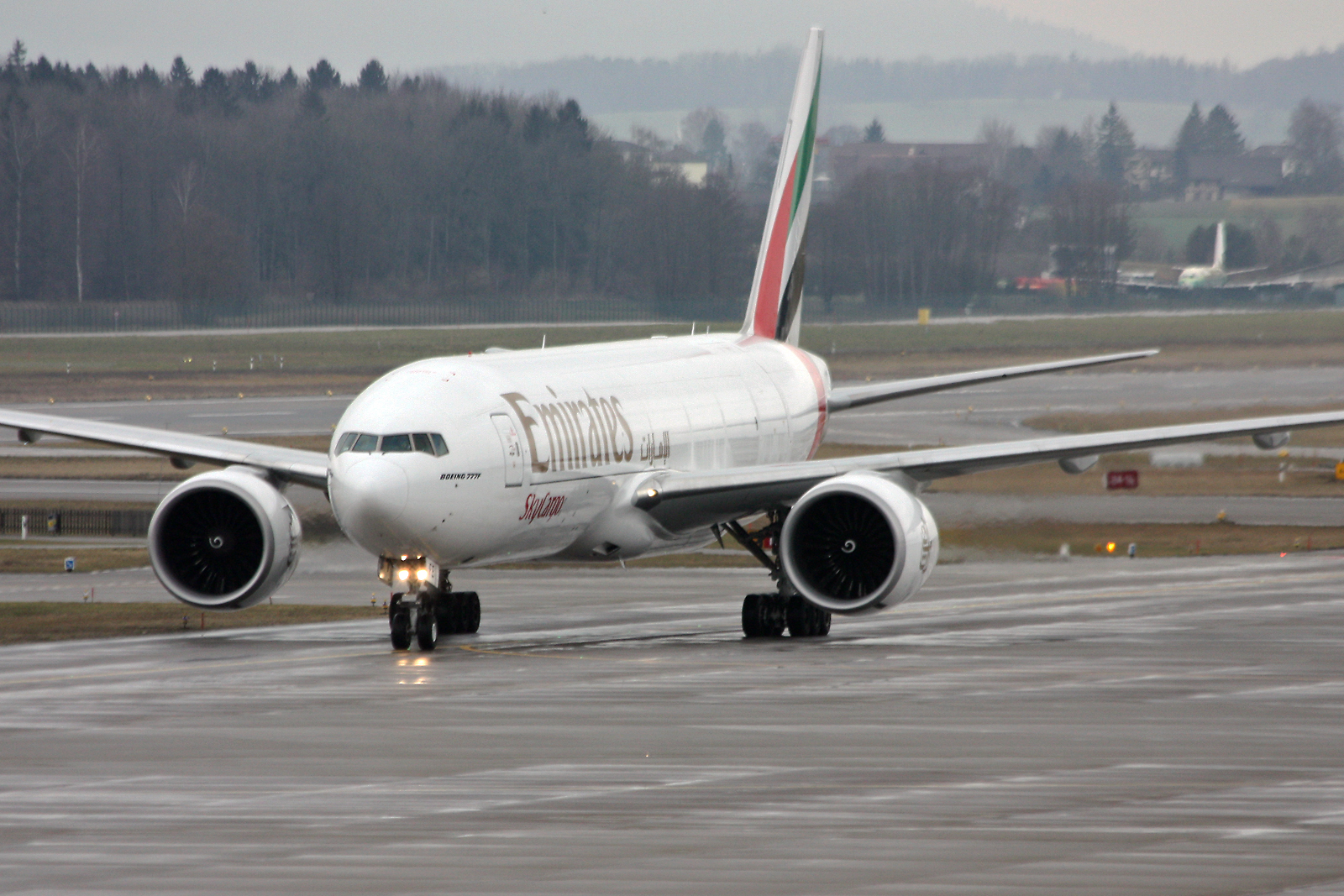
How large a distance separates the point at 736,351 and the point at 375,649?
10700 millimetres

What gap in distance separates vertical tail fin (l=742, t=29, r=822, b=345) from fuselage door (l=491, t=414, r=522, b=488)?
12028mm

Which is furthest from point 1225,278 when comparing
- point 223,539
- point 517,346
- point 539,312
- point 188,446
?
point 223,539

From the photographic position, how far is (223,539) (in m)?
26.3

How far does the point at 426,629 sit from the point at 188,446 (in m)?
5.18

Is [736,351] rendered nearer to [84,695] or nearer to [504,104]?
[84,695]

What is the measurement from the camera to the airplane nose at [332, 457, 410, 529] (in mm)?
22688

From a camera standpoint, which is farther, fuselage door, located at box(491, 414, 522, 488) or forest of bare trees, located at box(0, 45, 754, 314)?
forest of bare trees, located at box(0, 45, 754, 314)

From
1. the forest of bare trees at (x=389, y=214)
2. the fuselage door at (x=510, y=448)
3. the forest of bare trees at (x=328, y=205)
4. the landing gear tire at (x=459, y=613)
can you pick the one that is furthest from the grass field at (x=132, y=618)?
the forest of bare trees at (x=328, y=205)

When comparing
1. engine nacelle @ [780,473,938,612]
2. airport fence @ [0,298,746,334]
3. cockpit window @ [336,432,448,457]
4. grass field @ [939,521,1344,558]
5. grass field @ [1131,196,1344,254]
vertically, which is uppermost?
grass field @ [1131,196,1344,254]

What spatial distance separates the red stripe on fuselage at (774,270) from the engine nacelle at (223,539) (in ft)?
40.4

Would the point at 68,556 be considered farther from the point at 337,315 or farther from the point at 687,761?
the point at 337,315

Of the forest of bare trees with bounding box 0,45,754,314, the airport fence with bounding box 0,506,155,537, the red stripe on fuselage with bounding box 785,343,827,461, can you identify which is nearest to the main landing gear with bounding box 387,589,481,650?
the red stripe on fuselage with bounding box 785,343,827,461

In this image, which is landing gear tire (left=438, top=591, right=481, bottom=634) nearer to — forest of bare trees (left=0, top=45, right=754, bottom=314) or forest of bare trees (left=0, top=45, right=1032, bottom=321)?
forest of bare trees (left=0, top=45, right=1032, bottom=321)

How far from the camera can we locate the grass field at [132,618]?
94.0 ft
